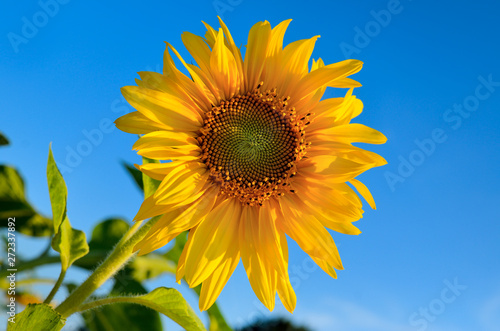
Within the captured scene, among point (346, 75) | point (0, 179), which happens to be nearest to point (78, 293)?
point (346, 75)

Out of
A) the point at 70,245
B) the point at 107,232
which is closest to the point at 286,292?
the point at 70,245

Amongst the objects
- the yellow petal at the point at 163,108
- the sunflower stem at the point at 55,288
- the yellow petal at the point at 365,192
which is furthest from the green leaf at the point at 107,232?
the yellow petal at the point at 365,192

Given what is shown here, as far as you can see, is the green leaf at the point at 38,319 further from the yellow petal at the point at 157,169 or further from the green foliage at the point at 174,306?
the yellow petal at the point at 157,169

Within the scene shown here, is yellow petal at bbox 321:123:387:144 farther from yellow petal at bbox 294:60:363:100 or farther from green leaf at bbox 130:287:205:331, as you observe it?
green leaf at bbox 130:287:205:331

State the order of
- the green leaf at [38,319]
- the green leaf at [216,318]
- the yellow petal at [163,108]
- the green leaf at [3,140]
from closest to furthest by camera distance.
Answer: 1. the green leaf at [38,319]
2. the yellow petal at [163,108]
3. the green leaf at [216,318]
4. the green leaf at [3,140]

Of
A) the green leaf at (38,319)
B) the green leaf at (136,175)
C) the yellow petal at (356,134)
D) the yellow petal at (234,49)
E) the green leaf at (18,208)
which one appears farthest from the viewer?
the green leaf at (18,208)

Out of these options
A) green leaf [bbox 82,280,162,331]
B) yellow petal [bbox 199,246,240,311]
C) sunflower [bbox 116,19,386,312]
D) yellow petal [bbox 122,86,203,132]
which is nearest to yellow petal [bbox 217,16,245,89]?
sunflower [bbox 116,19,386,312]

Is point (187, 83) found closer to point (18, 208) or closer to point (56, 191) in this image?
point (56, 191)
